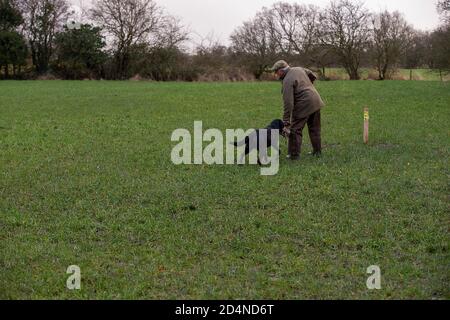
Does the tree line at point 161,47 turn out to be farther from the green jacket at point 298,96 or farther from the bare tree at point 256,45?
→ the green jacket at point 298,96

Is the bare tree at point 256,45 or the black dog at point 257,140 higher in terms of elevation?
the bare tree at point 256,45

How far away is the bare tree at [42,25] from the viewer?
5019 centimetres

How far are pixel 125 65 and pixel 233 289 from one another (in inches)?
1871

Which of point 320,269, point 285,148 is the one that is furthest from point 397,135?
point 320,269

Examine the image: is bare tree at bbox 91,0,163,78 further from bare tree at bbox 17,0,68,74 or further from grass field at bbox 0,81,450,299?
grass field at bbox 0,81,450,299

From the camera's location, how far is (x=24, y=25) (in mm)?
50781

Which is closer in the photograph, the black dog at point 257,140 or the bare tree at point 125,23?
the black dog at point 257,140

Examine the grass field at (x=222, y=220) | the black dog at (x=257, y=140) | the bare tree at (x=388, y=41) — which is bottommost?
the grass field at (x=222, y=220)

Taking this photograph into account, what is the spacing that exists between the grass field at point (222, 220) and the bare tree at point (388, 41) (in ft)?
113

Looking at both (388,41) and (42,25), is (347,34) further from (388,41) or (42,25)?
(42,25)

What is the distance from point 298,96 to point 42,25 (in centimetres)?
4568

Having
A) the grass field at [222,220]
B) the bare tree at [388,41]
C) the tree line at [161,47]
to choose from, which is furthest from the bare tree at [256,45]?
the grass field at [222,220]

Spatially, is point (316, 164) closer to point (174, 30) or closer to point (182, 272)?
point (182, 272)

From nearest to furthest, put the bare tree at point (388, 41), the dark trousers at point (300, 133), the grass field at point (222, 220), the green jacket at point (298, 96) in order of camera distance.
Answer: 1. the grass field at point (222, 220)
2. the green jacket at point (298, 96)
3. the dark trousers at point (300, 133)
4. the bare tree at point (388, 41)
